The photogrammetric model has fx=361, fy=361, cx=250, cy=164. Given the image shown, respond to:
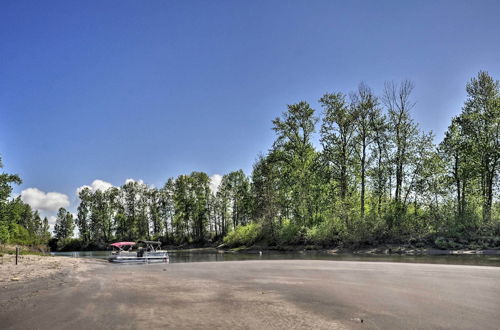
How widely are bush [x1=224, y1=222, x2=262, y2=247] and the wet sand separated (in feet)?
149

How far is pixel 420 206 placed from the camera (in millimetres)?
43938

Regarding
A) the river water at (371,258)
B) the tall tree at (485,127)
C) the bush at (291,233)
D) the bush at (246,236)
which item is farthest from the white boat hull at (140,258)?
the tall tree at (485,127)

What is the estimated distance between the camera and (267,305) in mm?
10680

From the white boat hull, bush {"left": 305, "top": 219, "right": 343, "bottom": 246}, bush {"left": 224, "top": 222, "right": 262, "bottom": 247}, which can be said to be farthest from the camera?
bush {"left": 224, "top": 222, "right": 262, "bottom": 247}

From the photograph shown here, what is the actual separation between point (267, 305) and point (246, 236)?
53625 mm

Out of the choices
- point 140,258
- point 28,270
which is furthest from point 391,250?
point 28,270

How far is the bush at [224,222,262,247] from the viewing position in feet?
200

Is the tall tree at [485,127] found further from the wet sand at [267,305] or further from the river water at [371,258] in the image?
the wet sand at [267,305]

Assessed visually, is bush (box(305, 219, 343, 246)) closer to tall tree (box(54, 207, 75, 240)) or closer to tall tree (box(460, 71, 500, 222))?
tall tree (box(460, 71, 500, 222))

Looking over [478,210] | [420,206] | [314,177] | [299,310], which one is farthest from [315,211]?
[299,310]

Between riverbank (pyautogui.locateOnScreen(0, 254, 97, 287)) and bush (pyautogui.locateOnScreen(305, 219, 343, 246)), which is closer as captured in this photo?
riverbank (pyautogui.locateOnScreen(0, 254, 97, 287))

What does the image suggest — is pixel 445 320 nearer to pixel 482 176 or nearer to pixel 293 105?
pixel 482 176

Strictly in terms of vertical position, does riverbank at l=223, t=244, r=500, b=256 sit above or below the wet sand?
below

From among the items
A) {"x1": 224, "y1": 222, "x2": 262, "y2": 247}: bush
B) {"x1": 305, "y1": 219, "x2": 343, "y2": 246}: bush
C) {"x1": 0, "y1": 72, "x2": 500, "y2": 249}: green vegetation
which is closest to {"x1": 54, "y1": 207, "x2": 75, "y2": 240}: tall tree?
{"x1": 0, "y1": 72, "x2": 500, "y2": 249}: green vegetation
